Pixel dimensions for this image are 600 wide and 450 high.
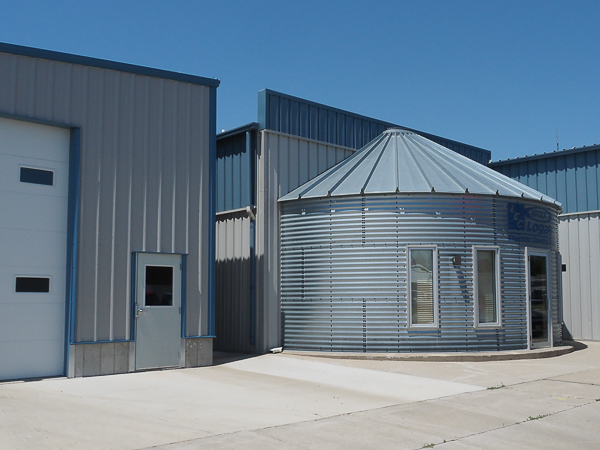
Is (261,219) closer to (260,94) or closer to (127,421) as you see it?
(260,94)

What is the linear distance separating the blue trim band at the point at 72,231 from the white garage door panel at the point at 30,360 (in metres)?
0.24

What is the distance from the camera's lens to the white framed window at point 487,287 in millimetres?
15242

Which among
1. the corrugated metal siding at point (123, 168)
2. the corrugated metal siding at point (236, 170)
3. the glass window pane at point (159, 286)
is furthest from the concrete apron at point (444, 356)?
the corrugated metal siding at point (236, 170)

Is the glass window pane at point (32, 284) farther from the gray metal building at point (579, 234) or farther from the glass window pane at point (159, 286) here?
the gray metal building at point (579, 234)

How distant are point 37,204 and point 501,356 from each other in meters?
10.5

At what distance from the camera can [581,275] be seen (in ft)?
67.5

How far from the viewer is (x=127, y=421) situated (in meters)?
8.34

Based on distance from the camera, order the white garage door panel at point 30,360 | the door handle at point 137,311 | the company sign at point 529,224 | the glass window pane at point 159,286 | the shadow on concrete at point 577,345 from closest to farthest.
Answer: the white garage door panel at point 30,360
the door handle at point 137,311
the glass window pane at point 159,286
the company sign at point 529,224
the shadow on concrete at point 577,345

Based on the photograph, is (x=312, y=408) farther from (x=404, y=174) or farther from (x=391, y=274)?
(x=404, y=174)

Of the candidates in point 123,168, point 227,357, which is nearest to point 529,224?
point 227,357

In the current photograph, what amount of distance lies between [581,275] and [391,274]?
8.70 m

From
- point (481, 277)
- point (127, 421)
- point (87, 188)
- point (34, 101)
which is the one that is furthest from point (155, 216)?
point (481, 277)

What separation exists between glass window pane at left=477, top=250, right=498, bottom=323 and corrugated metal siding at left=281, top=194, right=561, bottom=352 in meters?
0.25

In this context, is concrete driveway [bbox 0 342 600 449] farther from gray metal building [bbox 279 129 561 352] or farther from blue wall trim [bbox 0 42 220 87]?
blue wall trim [bbox 0 42 220 87]
